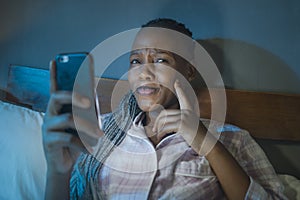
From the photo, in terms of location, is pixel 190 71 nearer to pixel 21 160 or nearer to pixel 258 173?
pixel 258 173

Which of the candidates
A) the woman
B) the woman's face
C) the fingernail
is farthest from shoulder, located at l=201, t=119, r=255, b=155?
the fingernail

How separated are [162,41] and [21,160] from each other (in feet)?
1.44

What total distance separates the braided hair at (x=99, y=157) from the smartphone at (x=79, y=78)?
5.6 inches

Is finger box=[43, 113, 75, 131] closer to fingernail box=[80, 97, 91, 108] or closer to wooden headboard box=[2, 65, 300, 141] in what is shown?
fingernail box=[80, 97, 91, 108]

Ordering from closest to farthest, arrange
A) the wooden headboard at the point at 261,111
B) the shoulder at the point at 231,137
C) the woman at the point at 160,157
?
1. the woman at the point at 160,157
2. the shoulder at the point at 231,137
3. the wooden headboard at the point at 261,111

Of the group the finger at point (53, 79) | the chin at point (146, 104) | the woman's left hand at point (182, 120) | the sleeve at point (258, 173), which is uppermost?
the finger at point (53, 79)

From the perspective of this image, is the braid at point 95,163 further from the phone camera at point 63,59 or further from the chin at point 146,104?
the phone camera at point 63,59

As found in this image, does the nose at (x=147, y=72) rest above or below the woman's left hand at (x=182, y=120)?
above

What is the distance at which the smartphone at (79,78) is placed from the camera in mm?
476

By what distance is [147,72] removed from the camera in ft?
2.21

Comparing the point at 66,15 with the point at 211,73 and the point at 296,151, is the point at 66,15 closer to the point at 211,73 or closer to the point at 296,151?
the point at 211,73

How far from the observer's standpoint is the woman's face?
Result: 66 centimetres

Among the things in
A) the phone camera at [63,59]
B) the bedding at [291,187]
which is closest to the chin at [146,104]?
the phone camera at [63,59]

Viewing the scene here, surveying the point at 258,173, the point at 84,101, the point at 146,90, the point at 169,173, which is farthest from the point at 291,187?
the point at 84,101
